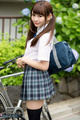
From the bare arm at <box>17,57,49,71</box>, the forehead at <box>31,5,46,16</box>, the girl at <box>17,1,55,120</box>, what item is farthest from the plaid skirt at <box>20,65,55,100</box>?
the forehead at <box>31,5,46,16</box>

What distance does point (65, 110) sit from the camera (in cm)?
552

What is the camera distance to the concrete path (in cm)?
529

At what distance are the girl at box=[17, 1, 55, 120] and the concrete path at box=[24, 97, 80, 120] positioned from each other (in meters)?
2.20

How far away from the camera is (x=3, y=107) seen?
10.9 ft

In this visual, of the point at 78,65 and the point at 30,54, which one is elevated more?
the point at 30,54

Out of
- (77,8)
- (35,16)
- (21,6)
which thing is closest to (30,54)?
(35,16)

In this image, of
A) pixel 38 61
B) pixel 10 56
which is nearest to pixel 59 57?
pixel 38 61

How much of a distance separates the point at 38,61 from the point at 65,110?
289cm

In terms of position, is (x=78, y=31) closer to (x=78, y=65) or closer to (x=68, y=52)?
(x=78, y=65)

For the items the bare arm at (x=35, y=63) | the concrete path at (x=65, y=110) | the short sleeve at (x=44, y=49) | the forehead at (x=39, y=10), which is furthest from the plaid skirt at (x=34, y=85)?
the concrete path at (x=65, y=110)

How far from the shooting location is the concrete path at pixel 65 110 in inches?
208

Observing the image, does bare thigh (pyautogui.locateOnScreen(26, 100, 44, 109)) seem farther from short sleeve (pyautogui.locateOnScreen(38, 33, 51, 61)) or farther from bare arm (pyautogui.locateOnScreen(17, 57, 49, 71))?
short sleeve (pyautogui.locateOnScreen(38, 33, 51, 61))

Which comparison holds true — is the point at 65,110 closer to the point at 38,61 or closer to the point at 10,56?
the point at 10,56

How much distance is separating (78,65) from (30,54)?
3455mm
